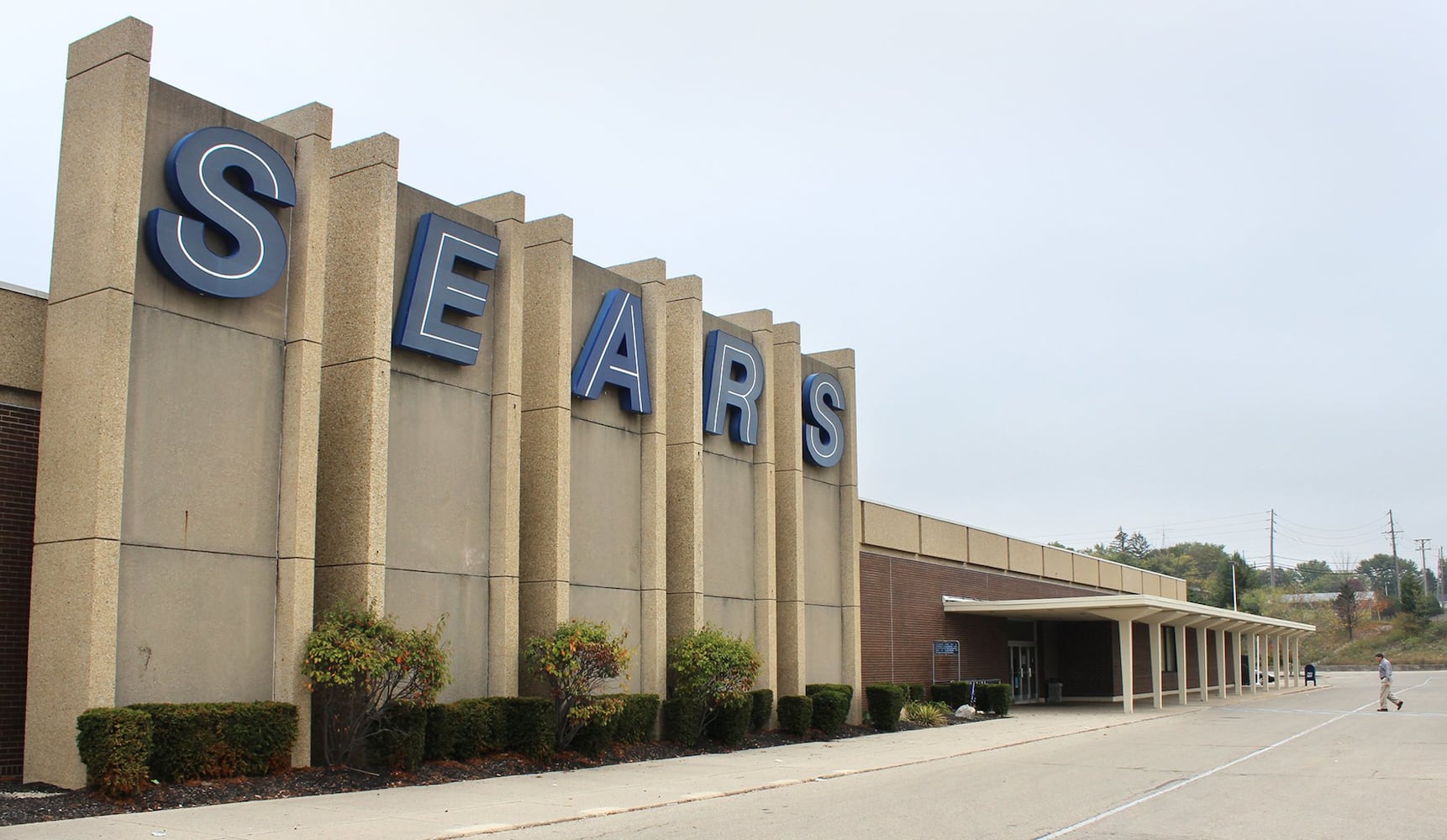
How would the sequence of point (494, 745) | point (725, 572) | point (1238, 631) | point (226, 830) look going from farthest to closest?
point (1238, 631)
point (725, 572)
point (494, 745)
point (226, 830)

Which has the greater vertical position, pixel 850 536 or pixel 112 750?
pixel 850 536

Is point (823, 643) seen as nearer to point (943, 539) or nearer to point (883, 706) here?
point (883, 706)

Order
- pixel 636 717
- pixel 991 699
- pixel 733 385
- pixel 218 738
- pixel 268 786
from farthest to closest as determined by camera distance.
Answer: pixel 991 699 → pixel 733 385 → pixel 636 717 → pixel 268 786 → pixel 218 738

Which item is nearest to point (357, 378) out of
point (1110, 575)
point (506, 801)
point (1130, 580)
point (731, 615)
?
point (506, 801)

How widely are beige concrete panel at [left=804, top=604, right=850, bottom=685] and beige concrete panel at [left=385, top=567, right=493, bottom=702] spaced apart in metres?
10.4

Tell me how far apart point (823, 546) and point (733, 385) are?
5.43 meters

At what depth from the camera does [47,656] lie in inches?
550

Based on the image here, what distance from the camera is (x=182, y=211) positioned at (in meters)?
15.6

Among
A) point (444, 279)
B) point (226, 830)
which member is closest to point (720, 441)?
point (444, 279)

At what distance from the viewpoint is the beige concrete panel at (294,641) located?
1577 centimetres

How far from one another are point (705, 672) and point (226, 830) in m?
11.5

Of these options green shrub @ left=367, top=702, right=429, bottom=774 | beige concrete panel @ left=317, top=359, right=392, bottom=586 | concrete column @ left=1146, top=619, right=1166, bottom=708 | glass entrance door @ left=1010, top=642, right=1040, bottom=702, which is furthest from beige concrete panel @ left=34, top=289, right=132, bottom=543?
glass entrance door @ left=1010, top=642, right=1040, bottom=702

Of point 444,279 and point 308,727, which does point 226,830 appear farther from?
point 444,279

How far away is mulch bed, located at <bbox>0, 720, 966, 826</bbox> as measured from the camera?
12.8m
